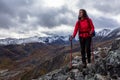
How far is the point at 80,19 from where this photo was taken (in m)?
21.6

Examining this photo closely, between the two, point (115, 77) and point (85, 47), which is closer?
point (115, 77)

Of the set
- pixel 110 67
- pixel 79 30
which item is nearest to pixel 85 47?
pixel 79 30

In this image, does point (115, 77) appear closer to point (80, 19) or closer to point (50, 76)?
point (80, 19)

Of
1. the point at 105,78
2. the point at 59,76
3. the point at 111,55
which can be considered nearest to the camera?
the point at 105,78

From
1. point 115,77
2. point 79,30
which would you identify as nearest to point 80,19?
point 79,30

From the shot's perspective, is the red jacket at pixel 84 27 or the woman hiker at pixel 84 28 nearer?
the woman hiker at pixel 84 28

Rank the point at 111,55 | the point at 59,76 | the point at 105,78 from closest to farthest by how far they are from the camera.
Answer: the point at 105,78 → the point at 111,55 → the point at 59,76

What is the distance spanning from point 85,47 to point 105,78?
3.73 metres

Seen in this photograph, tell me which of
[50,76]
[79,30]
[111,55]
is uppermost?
[79,30]

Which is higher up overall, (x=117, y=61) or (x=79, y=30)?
(x=79, y=30)

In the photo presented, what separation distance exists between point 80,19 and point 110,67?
4.24 m

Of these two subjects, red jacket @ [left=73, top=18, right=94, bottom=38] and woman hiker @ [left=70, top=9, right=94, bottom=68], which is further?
red jacket @ [left=73, top=18, right=94, bottom=38]

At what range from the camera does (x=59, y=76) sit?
912 inches

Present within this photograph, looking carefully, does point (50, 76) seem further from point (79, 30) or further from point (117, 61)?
point (117, 61)
